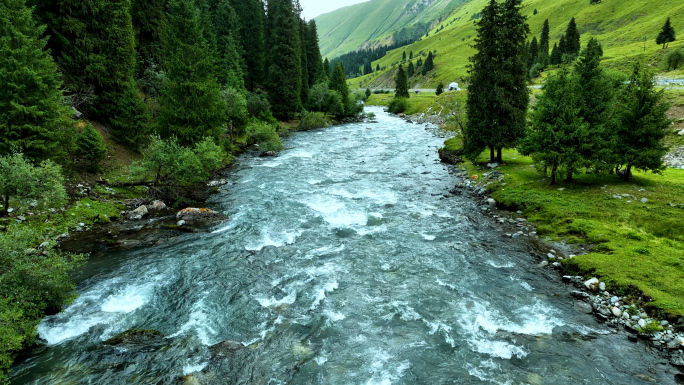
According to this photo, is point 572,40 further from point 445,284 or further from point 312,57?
point 445,284

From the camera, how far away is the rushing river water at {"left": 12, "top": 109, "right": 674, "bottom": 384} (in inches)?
450

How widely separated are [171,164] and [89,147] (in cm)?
720

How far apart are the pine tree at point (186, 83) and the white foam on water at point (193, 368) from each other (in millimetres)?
26249

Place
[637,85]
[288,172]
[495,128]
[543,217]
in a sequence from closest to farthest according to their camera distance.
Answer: [543,217] < [637,85] < [495,128] < [288,172]

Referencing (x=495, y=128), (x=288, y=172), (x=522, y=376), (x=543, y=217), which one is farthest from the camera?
(x=288, y=172)

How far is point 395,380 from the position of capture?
36.7 feet

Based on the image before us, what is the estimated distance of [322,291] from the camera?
16312mm

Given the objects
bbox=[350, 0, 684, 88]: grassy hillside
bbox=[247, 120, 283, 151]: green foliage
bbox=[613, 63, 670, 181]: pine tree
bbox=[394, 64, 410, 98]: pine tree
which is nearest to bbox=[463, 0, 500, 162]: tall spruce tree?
bbox=[613, 63, 670, 181]: pine tree

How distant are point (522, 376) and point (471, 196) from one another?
64.3 ft

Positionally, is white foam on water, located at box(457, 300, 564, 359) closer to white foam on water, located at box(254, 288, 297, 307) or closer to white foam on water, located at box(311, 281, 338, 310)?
white foam on water, located at box(311, 281, 338, 310)

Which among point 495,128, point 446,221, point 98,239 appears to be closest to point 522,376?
point 446,221

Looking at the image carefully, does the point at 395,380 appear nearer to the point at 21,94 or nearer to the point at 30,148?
the point at 30,148

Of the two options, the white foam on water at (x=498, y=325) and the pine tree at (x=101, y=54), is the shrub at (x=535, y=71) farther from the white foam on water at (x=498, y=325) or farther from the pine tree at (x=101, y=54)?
the white foam on water at (x=498, y=325)

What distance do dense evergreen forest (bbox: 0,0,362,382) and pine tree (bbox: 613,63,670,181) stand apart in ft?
106
